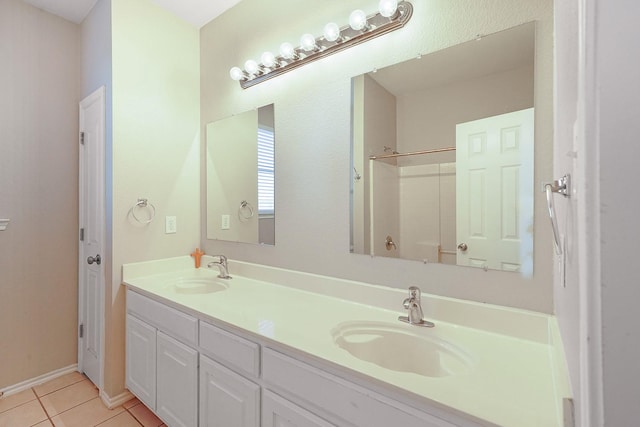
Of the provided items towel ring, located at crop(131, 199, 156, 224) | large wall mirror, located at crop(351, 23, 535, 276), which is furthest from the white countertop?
towel ring, located at crop(131, 199, 156, 224)

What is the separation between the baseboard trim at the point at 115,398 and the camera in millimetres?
1848

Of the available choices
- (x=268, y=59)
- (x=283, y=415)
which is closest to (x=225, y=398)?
(x=283, y=415)

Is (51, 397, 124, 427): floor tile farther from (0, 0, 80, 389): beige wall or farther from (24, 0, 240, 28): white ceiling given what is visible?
(24, 0, 240, 28): white ceiling

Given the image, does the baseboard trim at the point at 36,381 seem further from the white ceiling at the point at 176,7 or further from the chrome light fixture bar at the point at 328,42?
the white ceiling at the point at 176,7

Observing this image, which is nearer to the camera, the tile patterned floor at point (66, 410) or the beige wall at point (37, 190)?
the tile patterned floor at point (66, 410)

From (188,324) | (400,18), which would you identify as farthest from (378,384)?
(400,18)

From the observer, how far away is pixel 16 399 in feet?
6.30

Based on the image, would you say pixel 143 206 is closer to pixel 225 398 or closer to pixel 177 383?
pixel 177 383

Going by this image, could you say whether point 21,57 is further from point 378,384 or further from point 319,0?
point 378,384

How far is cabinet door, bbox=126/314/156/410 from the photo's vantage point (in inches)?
64.6

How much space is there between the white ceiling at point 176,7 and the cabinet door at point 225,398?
2.15m

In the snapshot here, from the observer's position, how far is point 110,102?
6.04ft

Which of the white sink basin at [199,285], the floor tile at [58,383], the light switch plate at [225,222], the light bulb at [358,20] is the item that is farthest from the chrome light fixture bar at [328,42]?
the floor tile at [58,383]

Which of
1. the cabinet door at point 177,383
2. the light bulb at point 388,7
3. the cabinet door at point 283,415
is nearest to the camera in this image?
the cabinet door at point 283,415
